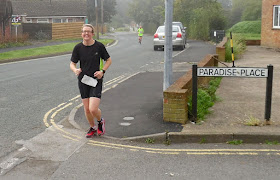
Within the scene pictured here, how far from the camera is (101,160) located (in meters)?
5.28

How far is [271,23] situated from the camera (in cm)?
2369

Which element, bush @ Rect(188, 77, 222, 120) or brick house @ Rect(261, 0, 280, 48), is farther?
brick house @ Rect(261, 0, 280, 48)

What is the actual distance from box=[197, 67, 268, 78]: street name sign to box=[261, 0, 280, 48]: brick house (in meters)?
17.9

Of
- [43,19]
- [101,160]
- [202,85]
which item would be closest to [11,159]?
[101,160]

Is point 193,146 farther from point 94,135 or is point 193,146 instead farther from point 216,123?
point 94,135

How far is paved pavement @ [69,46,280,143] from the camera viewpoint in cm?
604

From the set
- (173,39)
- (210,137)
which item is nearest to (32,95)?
(210,137)

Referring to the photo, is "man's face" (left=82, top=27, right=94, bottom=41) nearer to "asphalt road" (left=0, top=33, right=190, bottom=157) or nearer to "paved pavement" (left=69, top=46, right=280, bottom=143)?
"paved pavement" (left=69, top=46, right=280, bottom=143)

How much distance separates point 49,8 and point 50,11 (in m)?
1.03

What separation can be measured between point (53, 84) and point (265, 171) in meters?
8.27

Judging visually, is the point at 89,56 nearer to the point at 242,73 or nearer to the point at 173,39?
the point at 242,73

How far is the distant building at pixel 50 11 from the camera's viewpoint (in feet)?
173

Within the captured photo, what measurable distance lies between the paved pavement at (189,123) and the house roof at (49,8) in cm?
4554

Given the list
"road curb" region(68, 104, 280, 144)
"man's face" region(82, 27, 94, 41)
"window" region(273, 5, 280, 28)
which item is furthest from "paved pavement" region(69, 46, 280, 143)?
"window" region(273, 5, 280, 28)
